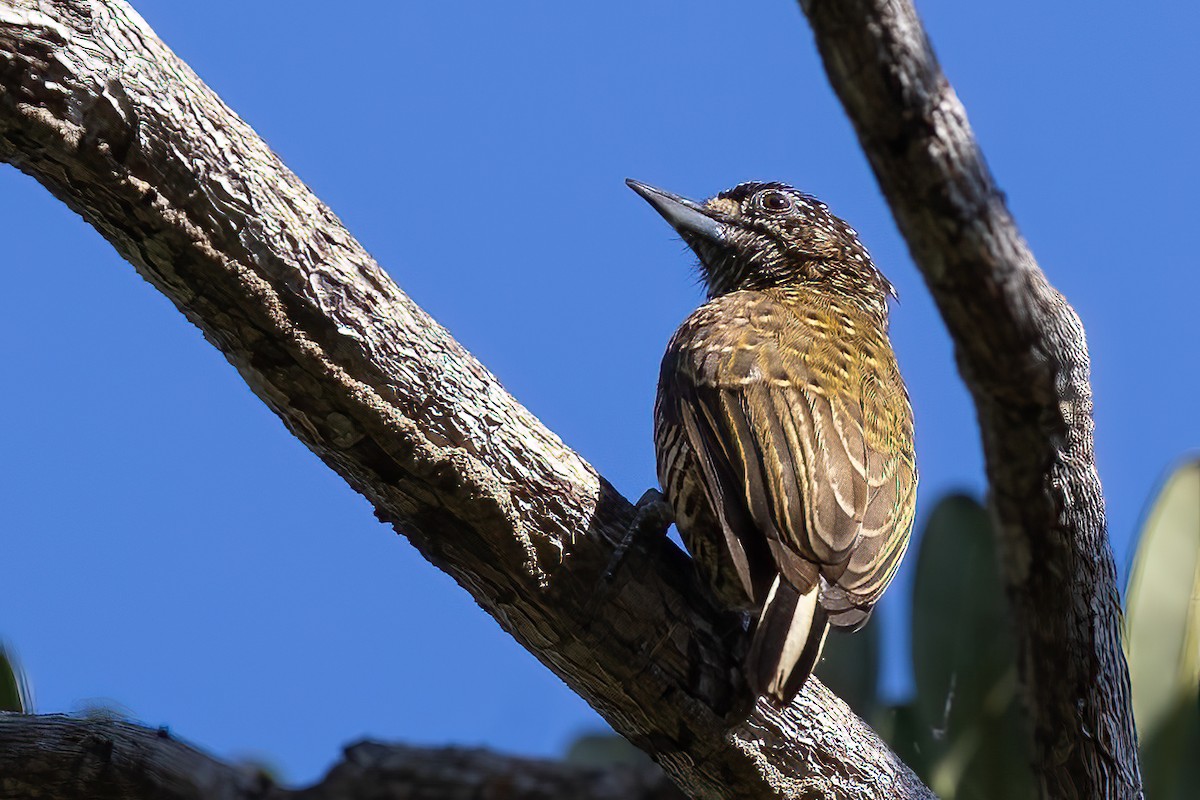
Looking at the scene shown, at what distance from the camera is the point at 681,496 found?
3895 mm

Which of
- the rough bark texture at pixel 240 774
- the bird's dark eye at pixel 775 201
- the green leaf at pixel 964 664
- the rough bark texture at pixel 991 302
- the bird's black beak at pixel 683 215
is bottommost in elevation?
the rough bark texture at pixel 240 774

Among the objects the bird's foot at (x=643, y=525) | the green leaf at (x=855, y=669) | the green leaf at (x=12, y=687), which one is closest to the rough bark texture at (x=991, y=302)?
the bird's foot at (x=643, y=525)

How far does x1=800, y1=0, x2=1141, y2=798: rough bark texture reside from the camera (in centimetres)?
229

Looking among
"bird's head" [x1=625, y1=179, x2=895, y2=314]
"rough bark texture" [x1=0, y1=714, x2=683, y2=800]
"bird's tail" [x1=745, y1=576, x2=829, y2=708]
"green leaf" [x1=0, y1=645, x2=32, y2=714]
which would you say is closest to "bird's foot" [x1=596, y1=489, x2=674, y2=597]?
"bird's tail" [x1=745, y1=576, x2=829, y2=708]

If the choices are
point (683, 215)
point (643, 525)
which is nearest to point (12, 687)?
point (643, 525)

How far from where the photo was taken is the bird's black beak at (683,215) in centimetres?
541

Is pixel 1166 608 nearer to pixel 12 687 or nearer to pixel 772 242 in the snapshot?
pixel 772 242

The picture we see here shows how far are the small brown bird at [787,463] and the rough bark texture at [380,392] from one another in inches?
9.7

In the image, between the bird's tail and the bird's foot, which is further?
the bird's foot

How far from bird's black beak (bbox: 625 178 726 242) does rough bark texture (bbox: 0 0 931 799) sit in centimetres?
192

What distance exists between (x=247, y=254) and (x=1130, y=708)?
251 cm

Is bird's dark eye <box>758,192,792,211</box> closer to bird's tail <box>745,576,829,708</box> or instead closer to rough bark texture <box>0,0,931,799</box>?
rough bark texture <box>0,0,931,799</box>

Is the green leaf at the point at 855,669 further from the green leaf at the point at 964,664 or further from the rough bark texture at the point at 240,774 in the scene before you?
the rough bark texture at the point at 240,774

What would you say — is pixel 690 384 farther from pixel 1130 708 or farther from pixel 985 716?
pixel 985 716
